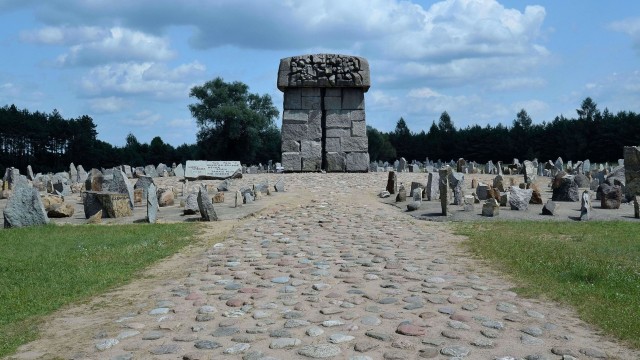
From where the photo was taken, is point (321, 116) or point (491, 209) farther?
point (321, 116)

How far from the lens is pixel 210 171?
2216cm

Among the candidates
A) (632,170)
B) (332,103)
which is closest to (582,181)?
(632,170)

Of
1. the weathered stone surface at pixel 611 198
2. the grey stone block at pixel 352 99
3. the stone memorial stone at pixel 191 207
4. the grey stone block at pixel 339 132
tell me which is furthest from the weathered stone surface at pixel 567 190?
the grey stone block at pixel 352 99

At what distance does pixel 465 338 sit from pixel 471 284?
2133 mm

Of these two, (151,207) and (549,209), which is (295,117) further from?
(549,209)

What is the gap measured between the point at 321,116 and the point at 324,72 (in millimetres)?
1654

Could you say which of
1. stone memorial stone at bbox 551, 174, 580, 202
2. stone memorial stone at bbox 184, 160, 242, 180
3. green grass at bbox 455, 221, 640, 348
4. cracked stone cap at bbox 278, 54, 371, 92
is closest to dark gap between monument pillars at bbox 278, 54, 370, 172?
cracked stone cap at bbox 278, 54, 371, 92

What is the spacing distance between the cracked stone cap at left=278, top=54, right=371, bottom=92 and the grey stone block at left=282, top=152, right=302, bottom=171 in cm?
257

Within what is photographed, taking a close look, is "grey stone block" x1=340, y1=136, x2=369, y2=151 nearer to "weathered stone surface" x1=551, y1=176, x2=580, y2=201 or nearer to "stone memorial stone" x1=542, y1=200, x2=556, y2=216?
"weathered stone surface" x1=551, y1=176, x2=580, y2=201

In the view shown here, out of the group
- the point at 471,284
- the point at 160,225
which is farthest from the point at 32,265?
the point at 471,284

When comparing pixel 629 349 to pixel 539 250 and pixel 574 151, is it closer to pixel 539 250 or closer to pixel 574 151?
pixel 539 250

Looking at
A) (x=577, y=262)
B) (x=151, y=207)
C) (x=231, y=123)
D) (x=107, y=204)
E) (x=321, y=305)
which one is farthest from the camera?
(x=231, y=123)

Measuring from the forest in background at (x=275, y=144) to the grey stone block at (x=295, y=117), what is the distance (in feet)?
84.9

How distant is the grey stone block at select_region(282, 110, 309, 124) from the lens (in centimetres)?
2444
